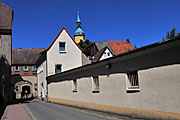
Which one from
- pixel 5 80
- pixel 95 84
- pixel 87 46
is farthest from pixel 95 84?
pixel 87 46

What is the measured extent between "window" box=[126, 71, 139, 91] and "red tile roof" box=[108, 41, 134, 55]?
39356mm

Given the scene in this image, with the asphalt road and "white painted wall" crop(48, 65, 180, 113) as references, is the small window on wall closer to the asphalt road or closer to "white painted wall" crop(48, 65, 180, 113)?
"white painted wall" crop(48, 65, 180, 113)

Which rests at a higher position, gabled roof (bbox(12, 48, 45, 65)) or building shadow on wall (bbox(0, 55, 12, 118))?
gabled roof (bbox(12, 48, 45, 65))

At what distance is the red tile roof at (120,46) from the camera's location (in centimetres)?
5000

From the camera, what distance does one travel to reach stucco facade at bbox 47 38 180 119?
757cm

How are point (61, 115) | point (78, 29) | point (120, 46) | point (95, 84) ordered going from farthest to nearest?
point (78, 29), point (120, 46), point (95, 84), point (61, 115)

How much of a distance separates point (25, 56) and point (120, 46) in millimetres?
23360

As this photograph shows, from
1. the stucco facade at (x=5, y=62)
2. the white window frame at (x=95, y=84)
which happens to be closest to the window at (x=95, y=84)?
the white window frame at (x=95, y=84)

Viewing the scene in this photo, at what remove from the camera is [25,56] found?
47531 millimetres

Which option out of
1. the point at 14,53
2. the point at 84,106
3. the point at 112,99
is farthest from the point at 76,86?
the point at 14,53

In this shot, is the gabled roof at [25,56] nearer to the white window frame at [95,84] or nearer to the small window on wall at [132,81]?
the white window frame at [95,84]

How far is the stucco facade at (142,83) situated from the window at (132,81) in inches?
5.8

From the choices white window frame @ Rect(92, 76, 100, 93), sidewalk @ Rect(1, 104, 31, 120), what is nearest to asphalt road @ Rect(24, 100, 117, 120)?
sidewalk @ Rect(1, 104, 31, 120)

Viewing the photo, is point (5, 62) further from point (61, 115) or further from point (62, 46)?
point (61, 115)
